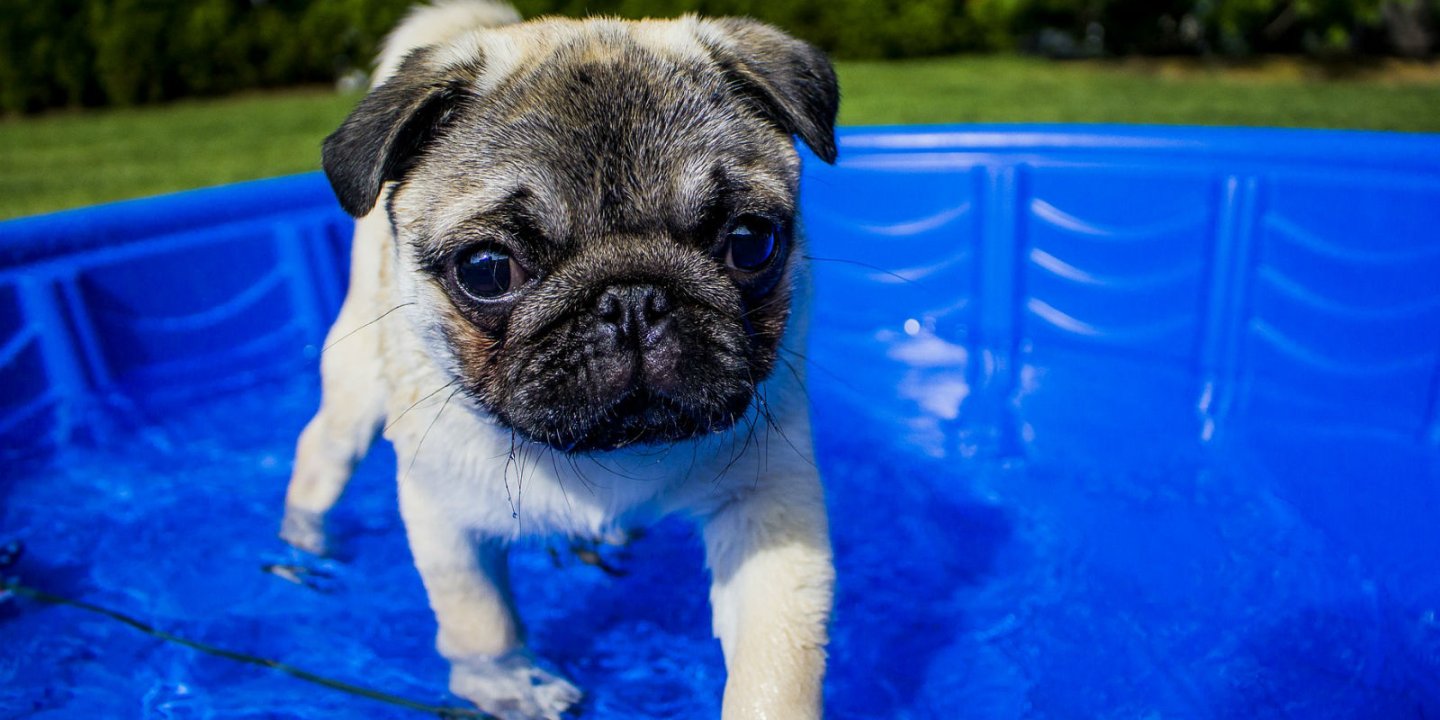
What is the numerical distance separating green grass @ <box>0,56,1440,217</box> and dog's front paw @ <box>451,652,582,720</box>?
6.96 m

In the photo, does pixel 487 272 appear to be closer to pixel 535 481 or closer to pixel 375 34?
pixel 535 481

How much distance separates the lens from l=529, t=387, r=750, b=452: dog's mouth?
2508 millimetres

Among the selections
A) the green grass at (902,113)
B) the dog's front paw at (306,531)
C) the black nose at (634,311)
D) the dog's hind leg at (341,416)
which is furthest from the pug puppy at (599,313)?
the green grass at (902,113)

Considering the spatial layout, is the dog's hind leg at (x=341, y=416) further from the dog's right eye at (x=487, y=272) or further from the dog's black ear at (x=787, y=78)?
the dog's black ear at (x=787, y=78)

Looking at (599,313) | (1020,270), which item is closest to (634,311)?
(599,313)

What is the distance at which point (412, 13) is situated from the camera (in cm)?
444

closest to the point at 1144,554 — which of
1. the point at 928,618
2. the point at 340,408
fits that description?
the point at 928,618

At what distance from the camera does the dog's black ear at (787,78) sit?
9.64 ft

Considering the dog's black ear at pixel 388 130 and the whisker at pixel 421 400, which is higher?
the dog's black ear at pixel 388 130

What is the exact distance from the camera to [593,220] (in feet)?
8.47

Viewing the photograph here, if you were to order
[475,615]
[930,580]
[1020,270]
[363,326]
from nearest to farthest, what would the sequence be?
[475,615], [363,326], [930,580], [1020,270]

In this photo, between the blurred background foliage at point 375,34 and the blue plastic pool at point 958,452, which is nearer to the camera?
the blue plastic pool at point 958,452

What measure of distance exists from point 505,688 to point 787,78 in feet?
→ 6.53

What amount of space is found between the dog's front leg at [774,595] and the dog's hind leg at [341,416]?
4.92 ft
